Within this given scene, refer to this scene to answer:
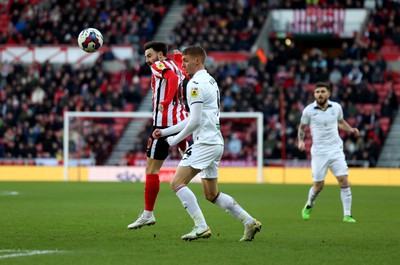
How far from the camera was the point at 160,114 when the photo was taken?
42.0ft

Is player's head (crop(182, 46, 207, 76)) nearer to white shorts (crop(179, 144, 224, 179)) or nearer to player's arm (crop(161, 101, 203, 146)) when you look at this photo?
player's arm (crop(161, 101, 203, 146))

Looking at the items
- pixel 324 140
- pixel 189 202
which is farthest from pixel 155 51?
pixel 324 140

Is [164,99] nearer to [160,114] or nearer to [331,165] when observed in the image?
A: [160,114]

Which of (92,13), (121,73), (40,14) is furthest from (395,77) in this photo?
(40,14)

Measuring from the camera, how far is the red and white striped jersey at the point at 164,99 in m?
12.8

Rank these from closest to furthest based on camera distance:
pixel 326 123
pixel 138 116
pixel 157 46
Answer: pixel 157 46 → pixel 326 123 → pixel 138 116

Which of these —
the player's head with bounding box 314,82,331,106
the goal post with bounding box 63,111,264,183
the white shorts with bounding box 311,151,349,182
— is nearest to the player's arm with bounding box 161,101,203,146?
the player's head with bounding box 314,82,331,106

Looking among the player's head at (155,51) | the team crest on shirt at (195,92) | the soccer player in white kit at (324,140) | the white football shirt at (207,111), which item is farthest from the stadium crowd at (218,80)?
the team crest on shirt at (195,92)

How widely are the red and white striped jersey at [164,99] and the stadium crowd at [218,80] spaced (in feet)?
64.9

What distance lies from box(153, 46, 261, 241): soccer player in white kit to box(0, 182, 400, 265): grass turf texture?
1.16ft

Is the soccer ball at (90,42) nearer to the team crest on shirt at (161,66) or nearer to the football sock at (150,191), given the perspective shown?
the team crest on shirt at (161,66)

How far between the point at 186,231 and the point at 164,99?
5.83 ft

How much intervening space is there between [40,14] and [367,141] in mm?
18463

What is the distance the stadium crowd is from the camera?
33750 mm
